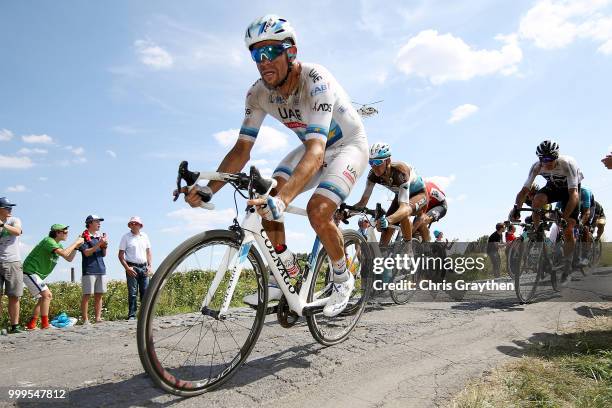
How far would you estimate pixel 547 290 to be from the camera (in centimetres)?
889

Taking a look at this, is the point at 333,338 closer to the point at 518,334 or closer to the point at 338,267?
the point at 338,267

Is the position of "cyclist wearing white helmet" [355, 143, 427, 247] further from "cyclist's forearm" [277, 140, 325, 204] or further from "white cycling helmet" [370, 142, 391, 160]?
"cyclist's forearm" [277, 140, 325, 204]

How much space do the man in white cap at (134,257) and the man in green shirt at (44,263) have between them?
3.14ft

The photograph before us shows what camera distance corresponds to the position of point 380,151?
25.6 ft

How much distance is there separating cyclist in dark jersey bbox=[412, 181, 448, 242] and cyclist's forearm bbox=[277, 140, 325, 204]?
570cm

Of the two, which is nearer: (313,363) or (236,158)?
(313,363)

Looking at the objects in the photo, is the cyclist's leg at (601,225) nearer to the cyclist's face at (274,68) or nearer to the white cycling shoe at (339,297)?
the white cycling shoe at (339,297)

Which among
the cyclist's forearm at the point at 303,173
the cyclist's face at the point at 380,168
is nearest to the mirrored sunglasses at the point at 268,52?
the cyclist's forearm at the point at 303,173

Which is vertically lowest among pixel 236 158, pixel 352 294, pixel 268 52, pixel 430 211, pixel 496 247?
pixel 352 294

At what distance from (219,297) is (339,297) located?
1.48 metres

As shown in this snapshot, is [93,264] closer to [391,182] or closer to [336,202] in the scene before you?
[391,182]

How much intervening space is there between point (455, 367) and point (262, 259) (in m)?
2.06

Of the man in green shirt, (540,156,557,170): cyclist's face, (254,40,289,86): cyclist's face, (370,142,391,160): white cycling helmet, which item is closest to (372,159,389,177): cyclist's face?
(370,142,391,160): white cycling helmet

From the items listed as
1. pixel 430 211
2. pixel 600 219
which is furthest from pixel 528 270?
pixel 600 219
